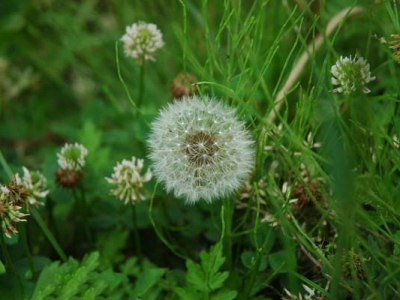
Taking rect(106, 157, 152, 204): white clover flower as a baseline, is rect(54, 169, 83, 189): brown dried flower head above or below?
above

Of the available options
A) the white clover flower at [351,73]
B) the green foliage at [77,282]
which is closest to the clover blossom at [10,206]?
the green foliage at [77,282]

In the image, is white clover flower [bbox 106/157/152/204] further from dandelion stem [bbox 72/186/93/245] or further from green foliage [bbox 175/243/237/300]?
green foliage [bbox 175/243/237/300]

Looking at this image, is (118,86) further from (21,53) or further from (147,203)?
(147,203)

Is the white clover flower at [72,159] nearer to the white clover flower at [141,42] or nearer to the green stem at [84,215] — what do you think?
the green stem at [84,215]

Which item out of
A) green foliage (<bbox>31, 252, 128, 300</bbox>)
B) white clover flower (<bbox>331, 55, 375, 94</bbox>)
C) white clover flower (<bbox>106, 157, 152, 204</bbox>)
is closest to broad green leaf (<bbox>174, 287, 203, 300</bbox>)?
green foliage (<bbox>31, 252, 128, 300</bbox>)

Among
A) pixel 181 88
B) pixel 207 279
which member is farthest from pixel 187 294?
pixel 181 88

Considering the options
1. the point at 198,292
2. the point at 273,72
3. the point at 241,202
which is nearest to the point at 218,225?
the point at 241,202

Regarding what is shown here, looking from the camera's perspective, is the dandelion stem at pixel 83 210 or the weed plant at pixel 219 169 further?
the dandelion stem at pixel 83 210
